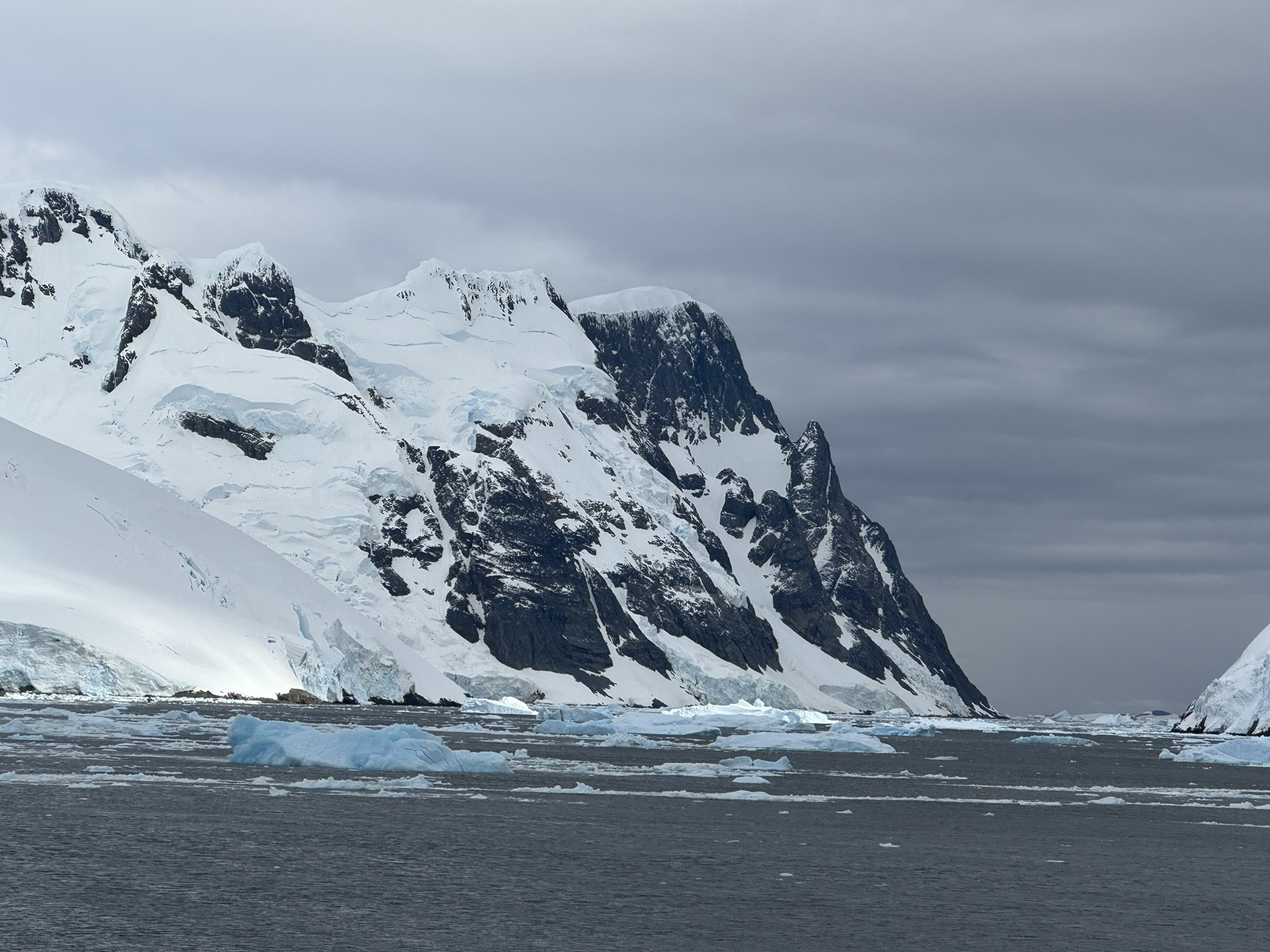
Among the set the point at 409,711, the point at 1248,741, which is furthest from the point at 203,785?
the point at 409,711

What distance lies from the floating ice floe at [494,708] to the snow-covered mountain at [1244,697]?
7060 cm

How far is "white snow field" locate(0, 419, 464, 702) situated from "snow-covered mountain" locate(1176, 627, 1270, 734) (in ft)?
286

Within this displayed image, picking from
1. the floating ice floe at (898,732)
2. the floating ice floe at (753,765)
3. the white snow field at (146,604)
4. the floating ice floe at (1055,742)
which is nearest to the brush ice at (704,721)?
the floating ice floe at (898,732)

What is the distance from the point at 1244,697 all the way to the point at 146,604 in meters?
101

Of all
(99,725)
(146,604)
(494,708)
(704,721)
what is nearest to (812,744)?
(99,725)

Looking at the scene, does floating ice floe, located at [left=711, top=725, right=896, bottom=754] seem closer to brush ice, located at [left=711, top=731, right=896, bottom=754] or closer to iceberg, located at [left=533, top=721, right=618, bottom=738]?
brush ice, located at [left=711, top=731, right=896, bottom=754]

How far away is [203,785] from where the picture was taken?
169ft

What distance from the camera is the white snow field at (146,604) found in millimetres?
129625

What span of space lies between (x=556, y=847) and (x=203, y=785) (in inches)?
672

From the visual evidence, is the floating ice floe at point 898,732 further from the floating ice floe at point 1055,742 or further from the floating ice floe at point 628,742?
the floating ice floe at point 628,742

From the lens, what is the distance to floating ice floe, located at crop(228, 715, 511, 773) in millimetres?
63188

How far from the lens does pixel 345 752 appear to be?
64.1 metres

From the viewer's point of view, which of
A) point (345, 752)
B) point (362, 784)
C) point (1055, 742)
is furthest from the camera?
point (1055, 742)

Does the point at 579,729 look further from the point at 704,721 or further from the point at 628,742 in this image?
the point at 704,721
